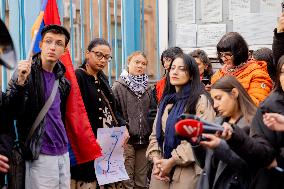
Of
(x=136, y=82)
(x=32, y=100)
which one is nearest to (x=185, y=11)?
(x=136, y=82)

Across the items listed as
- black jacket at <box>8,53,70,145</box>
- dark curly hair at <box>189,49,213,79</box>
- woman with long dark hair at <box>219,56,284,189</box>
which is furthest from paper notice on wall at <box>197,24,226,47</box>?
woman with long dark hair at <box>219,56,284,189</box>

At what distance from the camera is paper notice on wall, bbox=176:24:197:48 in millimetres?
7500

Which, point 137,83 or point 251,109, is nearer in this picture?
point 251,109

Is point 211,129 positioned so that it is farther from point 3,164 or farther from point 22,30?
point 22,30

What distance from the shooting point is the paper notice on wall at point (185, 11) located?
752 cm

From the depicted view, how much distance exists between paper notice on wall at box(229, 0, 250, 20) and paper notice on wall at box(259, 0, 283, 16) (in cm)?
18

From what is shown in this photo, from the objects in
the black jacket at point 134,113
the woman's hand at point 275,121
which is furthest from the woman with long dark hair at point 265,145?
the black jacket at point 134,113

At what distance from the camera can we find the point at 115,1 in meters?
6.80

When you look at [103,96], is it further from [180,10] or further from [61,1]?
[180,10]

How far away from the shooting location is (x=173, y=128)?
4.34 meters

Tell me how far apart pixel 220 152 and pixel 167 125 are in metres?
1.39

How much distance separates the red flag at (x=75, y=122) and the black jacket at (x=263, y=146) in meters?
1.86

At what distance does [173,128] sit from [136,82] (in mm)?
1629

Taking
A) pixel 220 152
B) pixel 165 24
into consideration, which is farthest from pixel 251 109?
pixel 165 24
